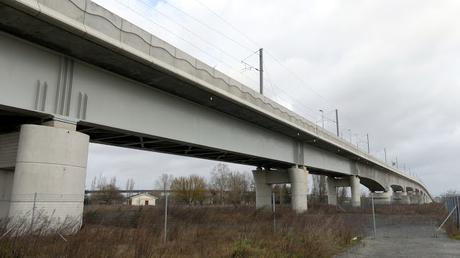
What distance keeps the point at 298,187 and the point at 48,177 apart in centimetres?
2449

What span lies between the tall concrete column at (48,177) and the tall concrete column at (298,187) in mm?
22185

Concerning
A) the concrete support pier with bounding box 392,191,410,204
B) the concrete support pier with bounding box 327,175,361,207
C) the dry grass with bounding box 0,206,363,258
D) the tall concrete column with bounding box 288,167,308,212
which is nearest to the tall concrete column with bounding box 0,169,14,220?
the dry grass with bounding box 0,206,363,258

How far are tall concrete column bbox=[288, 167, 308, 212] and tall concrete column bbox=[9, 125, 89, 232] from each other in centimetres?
2219

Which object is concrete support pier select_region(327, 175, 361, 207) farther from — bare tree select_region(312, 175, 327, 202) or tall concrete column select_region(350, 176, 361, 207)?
bare tree select_region(312, 175, 327, 202)

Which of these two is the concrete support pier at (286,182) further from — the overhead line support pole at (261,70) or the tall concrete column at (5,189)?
the tall concrete column at (5,189)

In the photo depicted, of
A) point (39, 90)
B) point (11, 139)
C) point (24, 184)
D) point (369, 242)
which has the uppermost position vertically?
point (39, 90)

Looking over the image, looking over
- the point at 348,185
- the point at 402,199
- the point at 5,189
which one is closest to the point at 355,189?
the point at 348,185

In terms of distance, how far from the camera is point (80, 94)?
46.5ft

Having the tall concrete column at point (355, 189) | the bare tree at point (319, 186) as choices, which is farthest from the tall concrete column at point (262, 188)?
the bare tree at point (319, 186)

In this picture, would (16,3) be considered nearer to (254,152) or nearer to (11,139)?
(11,139)

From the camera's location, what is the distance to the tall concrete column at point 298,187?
32906mm

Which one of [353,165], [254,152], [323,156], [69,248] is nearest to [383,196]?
[353,165]

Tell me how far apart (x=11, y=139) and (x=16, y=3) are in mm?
5027

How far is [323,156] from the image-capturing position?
127 ft
